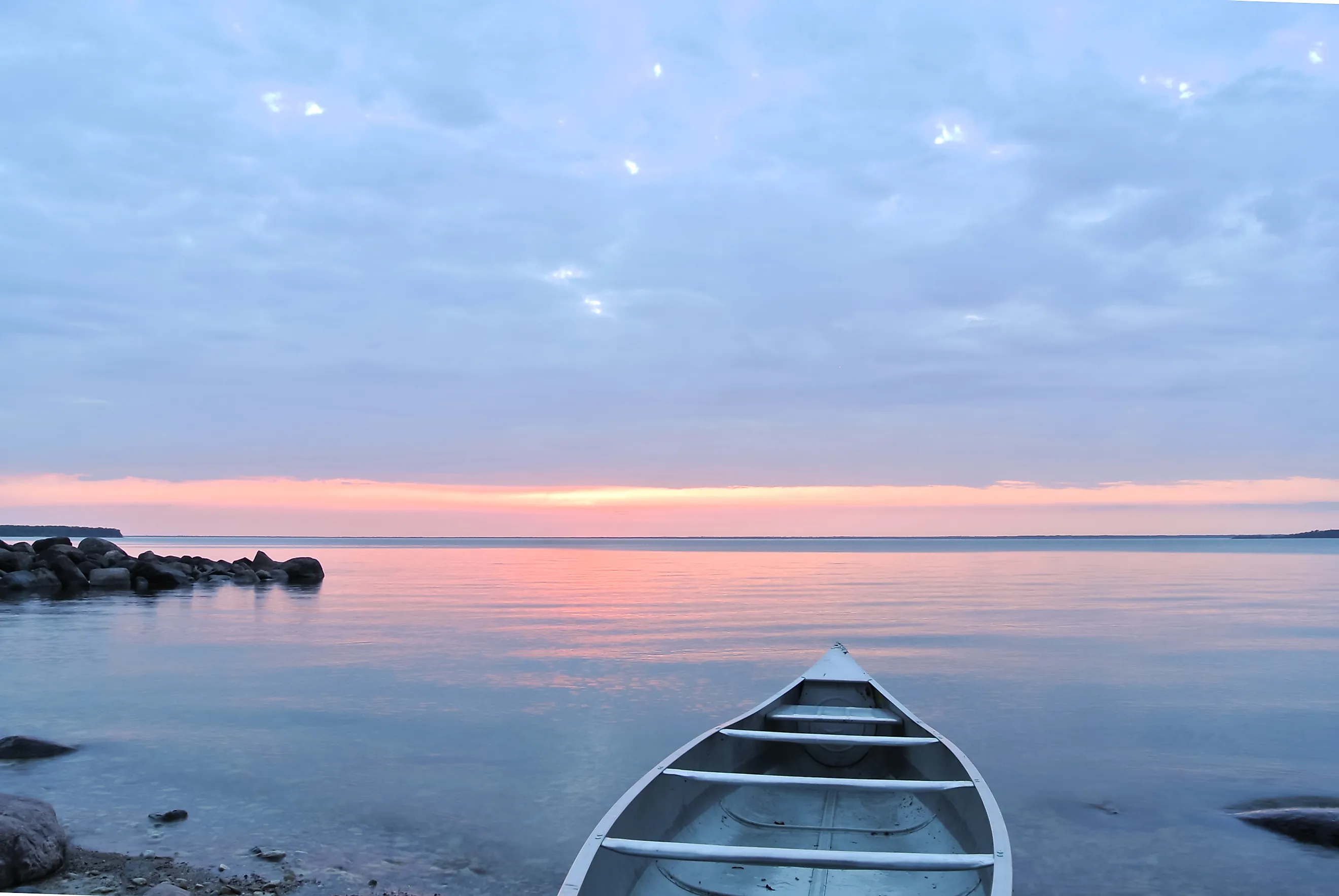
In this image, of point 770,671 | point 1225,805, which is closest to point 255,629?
point 770,671

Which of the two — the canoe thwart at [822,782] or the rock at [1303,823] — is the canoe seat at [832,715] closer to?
the canoe thwart at [822,782]

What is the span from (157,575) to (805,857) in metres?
43.5

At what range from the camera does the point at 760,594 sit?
3953 cm

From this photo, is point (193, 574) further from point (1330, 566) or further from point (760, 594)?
point (1330, 566)

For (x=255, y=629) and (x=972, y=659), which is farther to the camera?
(x=255, y=629)

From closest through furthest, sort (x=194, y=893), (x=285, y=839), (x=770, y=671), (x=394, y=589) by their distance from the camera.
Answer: (x=194, y=893), (x=285, y=839), (x=770, y=671), (x=394, y=589)

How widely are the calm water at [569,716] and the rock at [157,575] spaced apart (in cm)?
672

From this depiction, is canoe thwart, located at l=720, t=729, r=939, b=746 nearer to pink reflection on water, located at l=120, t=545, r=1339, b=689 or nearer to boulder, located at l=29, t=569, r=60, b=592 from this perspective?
pink reflection on water, located at l=120, t=545, r=1339, b=689

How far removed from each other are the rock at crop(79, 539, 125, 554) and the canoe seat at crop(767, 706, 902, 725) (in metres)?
44.5

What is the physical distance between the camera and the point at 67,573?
38.0m

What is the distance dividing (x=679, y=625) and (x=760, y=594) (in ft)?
46.0

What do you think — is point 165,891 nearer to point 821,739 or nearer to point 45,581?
point 821,739

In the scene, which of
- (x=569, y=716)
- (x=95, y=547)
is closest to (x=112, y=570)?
(x=95, y=547)

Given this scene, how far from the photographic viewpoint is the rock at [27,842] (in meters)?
6.43
